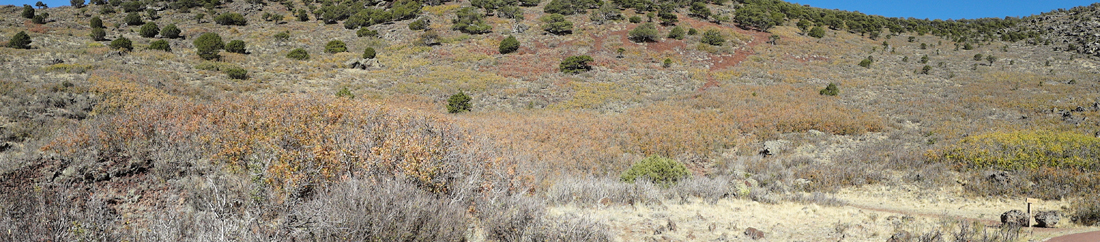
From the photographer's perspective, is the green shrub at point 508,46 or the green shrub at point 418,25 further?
the green shrub at point 418,25

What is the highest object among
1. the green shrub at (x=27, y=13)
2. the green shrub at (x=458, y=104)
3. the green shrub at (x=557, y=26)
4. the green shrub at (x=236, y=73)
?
the green shrub at (x=27, y=13)

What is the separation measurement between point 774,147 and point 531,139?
748 centimetres

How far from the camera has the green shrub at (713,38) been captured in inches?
1538

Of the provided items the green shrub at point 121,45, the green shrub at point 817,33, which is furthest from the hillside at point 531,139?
the green shrub at point 817,33

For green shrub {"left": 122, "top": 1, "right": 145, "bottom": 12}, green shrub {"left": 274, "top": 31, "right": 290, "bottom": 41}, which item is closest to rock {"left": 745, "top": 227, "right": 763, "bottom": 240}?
green shrub {"left": 274, "top": 31, "right": 290, "bottom": 41}

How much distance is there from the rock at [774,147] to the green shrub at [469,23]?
32.1 metres

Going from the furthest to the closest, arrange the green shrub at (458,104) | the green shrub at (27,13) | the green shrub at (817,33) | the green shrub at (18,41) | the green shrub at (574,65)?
the green shrub at (817,33) → the green shrub at (27,13) → the green shrub at (574,65) → the green shrub at (18,41) → the green shrub at (458,104)

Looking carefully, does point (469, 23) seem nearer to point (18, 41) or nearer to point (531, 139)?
point (18, 41)

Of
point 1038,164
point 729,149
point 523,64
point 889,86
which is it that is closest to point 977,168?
point 1038,164

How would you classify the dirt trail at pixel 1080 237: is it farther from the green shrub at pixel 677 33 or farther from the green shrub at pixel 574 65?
the green shrub at pixel 677 33

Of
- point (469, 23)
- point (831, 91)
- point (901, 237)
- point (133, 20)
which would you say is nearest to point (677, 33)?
point (831, 91)

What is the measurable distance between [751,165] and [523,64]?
72.5ft

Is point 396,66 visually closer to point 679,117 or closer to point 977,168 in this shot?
point 679,117

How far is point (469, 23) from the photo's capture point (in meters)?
42.9
